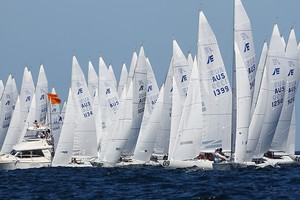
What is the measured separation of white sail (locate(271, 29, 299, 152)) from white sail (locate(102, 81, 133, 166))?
9306 millimetres

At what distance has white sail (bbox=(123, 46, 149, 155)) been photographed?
65750mm

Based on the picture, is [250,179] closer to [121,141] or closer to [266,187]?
[266,187]

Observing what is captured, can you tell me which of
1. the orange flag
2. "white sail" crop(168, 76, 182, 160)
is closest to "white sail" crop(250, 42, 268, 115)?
"white sail" crop(168, 76, 182, 160)

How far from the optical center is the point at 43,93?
279 ft

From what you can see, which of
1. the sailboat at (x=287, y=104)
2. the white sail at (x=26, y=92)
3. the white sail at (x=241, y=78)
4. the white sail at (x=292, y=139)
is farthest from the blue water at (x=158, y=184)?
the white sail at (x=26, y=92)

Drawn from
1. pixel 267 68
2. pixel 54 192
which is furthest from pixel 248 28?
pixel 54 192

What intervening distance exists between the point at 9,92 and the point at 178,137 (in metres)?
38.5

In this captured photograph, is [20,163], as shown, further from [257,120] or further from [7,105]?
[257,120]

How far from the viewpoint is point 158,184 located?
46.7 metres

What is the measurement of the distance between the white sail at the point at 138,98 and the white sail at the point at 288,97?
8.90 meters

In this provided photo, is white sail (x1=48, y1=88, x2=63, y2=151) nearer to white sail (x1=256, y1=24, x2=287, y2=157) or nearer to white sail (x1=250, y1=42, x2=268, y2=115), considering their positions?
white sail (x1=250, y1=42, x2=268, y2=115)

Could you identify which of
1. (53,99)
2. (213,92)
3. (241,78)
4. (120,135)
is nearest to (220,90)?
(213,92)

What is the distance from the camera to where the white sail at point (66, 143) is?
68.4 metres

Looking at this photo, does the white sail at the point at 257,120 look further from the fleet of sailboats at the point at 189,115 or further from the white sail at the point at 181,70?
the white sail at the point at 181,70
